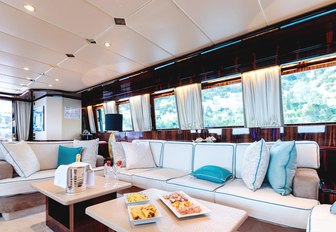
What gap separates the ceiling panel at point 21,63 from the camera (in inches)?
127

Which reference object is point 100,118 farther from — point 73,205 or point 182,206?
point 182,206

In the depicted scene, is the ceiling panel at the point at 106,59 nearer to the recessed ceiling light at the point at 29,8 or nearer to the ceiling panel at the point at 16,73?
the recessed ceiling light at the point at 29,8

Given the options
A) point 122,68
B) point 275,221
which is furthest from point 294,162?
point 122,68

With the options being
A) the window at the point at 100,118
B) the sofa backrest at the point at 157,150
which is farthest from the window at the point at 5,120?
the sofa backrest at the point at 157,150

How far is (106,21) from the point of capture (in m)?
2.18

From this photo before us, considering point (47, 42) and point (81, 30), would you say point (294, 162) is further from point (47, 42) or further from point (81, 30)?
point (47, 42)

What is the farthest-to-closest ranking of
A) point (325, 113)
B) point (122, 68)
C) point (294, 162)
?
point (122, 68)
point (325, 113)
point (294, 162)

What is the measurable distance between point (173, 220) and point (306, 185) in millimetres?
1218

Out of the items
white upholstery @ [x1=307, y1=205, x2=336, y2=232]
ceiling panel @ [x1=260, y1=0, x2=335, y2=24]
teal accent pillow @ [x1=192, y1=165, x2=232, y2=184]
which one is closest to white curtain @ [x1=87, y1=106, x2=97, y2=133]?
teal accent pillow @ [x1=192, y1=165, x2=232, y2=184]

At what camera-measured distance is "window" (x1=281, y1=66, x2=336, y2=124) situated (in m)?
2.31

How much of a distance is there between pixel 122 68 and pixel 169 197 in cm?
304

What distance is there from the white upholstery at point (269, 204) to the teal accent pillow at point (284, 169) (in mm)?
69

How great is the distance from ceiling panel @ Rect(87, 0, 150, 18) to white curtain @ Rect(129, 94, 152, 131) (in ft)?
8.26

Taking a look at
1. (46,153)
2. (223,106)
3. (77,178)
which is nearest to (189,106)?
(223,106)
